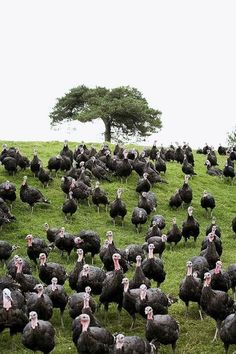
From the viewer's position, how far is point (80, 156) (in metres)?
34.2

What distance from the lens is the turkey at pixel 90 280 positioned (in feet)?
58.2

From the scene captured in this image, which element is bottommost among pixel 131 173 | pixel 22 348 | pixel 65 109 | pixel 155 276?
pixel 22 348

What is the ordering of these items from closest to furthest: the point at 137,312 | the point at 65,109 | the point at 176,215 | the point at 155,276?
the point at 137,312 → the point at 155,276 → the point at 176,215 → the point at 65,109

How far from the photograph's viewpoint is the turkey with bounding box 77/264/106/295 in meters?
17.8

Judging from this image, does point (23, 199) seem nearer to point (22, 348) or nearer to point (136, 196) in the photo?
point (136, 196)

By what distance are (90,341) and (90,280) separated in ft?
12.6

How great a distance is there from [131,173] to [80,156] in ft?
10.0

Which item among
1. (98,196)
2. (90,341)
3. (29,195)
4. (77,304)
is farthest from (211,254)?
(29,195)

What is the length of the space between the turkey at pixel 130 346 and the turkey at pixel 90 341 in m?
0.51

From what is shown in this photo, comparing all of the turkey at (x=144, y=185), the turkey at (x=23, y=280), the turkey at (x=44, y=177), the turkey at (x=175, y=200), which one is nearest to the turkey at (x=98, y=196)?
the turkey at (x=144, y=185)

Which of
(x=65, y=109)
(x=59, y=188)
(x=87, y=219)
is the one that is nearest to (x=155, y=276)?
(x=87, y=219)

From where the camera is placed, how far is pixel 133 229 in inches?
1064

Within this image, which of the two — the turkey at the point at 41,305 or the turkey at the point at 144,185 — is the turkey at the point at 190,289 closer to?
the turkey at the point at 41,305

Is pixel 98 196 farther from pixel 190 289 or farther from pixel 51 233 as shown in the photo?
pixel 190 289
